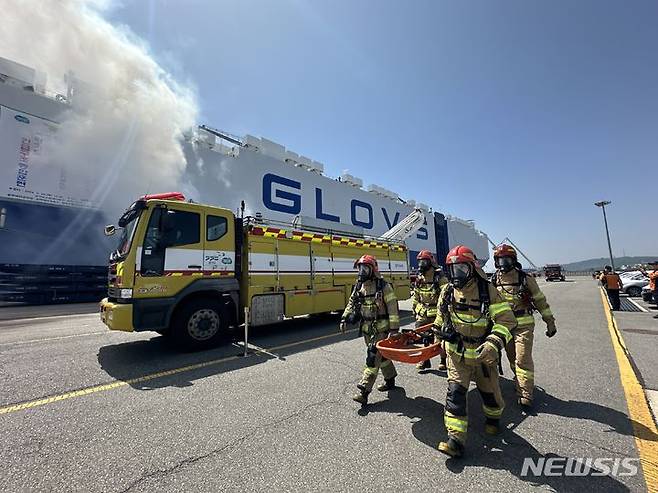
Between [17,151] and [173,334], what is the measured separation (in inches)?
801

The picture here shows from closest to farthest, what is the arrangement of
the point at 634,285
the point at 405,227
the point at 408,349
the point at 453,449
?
the point at 453,449
the point at 408,349
the point at 405,227
the point at 634,285

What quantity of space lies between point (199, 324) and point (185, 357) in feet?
2.03

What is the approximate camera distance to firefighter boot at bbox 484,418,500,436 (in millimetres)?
2787

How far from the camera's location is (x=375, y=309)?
3.86 m

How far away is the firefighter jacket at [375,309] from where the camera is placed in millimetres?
3850

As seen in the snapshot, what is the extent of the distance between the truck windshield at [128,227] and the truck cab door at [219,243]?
Result: 1.15 metres

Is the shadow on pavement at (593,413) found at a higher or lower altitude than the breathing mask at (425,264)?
lower

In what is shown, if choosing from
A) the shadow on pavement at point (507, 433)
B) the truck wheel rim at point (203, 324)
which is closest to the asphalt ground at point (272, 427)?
the shadow on pavement at point (507, 433)

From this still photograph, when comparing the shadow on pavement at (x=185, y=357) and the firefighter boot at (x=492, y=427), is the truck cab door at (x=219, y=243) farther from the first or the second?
the firefighter boot at (x=492, y=427)

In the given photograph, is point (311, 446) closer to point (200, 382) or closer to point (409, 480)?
point (409, 480)

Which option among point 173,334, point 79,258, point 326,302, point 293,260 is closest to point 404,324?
point 326,302

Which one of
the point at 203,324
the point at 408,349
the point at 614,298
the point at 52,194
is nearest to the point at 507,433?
the point at 408,349

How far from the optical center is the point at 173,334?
5367 mm

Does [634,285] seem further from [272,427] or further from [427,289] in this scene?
[272,427]
